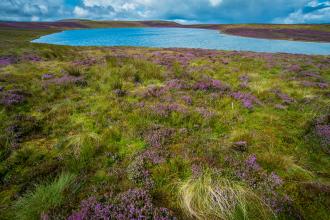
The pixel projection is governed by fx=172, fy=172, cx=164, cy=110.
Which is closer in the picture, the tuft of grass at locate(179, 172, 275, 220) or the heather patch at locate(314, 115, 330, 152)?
the tuft of grass at locate(179, 172, 275, 220)

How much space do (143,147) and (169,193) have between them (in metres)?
1.68

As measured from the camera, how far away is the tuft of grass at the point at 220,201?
118 inches

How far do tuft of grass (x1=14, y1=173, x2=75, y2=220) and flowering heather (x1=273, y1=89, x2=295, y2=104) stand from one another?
31.1ft

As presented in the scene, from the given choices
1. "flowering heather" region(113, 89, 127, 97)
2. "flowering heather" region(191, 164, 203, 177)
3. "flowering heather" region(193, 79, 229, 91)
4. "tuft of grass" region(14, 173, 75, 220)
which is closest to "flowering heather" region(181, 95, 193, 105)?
"flowering heather" region(193, 79, 229, 91)

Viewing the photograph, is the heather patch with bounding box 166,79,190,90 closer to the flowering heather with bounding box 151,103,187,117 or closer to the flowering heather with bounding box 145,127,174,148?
the flowering heather with bounding box 151,103,187,117

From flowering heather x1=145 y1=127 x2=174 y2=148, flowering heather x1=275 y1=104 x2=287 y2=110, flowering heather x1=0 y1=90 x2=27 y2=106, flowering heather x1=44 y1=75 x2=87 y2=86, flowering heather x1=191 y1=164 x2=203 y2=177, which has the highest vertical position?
flowering heather x1=44 y1=75 x2=87 y2=86

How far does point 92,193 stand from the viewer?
11.1 ft

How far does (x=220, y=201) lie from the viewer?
3.14m

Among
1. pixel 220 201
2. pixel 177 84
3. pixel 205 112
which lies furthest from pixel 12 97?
pixel 220 201

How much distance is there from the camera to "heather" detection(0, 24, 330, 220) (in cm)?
312

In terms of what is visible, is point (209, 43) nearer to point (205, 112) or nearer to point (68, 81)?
point (68, 81)

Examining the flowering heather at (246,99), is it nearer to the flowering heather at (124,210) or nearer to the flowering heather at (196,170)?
the flowering heather at (196,170)

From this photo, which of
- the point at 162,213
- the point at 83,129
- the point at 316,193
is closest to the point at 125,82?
the point at 83,129

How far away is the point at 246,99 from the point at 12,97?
426 inches
